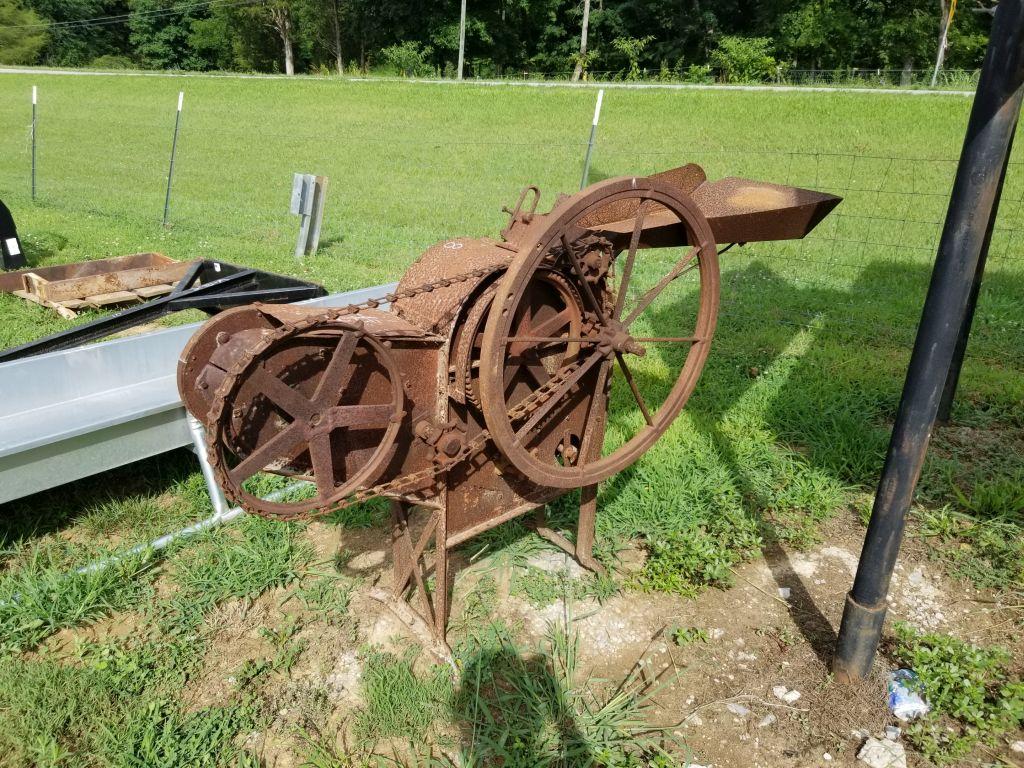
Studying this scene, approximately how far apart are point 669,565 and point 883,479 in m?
1.11

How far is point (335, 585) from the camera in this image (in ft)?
10.4

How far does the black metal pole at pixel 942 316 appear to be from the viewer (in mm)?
1899

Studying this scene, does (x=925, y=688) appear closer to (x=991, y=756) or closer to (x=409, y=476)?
(x=991, y=756)

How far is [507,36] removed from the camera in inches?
1654

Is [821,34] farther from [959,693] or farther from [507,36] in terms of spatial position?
[959,693]

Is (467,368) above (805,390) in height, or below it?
above

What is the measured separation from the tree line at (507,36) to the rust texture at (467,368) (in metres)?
34.1

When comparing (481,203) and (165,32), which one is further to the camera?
(165,32)

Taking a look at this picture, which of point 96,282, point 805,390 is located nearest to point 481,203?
point 96,282

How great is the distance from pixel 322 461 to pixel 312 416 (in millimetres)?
151

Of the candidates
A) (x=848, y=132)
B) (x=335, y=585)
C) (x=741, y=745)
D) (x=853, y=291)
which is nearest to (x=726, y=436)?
(x=741, y=745)

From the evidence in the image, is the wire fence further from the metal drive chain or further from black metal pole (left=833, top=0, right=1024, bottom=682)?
the metal drive chain

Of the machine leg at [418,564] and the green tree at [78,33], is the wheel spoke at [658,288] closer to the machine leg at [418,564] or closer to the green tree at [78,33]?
the machine leg at [418,564]

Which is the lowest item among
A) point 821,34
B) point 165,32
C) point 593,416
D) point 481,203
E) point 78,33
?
point 481,203
